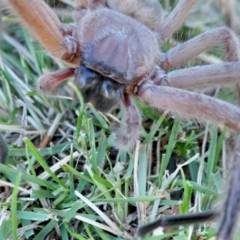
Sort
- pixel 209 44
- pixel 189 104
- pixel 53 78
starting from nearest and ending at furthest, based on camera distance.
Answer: pixel 189 104, pixel 53 78, pixel 209 44

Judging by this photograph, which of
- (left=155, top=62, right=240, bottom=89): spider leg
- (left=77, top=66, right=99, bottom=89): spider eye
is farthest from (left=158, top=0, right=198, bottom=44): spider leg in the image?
(left=77, top=66, right=99, bottom=89): spider eye

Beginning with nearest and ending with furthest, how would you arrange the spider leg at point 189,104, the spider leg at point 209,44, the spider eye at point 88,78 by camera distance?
the spider leg at point 189,104 → the spider eye at point 88,78 → the spider leg at point 209,44

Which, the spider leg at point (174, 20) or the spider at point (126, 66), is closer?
the spider at point (126, 66)

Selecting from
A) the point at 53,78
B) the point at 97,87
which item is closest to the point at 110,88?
the point at 97,87

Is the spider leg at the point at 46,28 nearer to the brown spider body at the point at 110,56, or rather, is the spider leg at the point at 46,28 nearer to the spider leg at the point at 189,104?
the brown spider body at the point at 110,56

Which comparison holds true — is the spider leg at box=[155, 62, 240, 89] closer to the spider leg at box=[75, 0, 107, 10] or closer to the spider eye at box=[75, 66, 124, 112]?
the spider eye at box=[75, 66, 124, 112]

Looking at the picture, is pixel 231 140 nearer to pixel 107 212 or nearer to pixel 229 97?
pixel 229 97

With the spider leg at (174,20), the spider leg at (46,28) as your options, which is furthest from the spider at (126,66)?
the spider leg at (174,20)

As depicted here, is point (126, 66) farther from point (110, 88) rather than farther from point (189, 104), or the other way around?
point (189, 104)

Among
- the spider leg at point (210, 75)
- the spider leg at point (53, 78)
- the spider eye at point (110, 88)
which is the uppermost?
the spider leg at point (210, 75)
